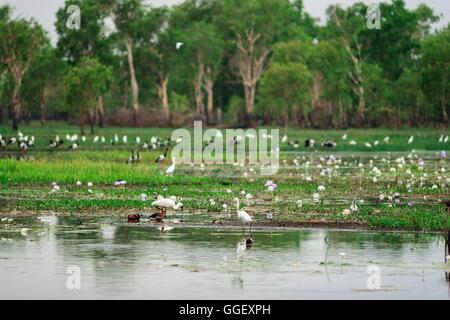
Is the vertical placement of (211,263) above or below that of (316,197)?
below

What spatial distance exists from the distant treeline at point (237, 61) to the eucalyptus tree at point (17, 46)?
93 mm

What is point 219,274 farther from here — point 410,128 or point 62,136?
point 410,128

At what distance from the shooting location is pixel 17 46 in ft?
306

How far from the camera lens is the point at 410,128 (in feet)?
330

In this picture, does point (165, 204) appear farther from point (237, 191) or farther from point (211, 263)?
point (211, 263)

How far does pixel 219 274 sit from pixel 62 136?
61887 mm

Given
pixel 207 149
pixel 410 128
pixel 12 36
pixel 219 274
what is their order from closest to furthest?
pixel 219 274 → pixel 207 149 → pixel 12 36 → pixel 410 128

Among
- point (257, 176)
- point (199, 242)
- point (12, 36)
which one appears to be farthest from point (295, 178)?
point (12, 36)

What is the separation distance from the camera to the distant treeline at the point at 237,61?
329 ft

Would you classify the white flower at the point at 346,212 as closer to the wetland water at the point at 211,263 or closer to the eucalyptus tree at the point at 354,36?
the wetland water at the point at 211,263

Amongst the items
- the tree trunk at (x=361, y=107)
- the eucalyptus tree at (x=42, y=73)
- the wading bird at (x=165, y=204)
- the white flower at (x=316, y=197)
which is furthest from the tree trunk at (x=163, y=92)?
the wading bird at (x=165, y=204)

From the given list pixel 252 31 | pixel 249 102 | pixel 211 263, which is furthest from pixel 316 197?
pixel 249 102

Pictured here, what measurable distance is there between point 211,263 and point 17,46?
74661mm

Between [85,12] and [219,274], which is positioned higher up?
[85,12]
